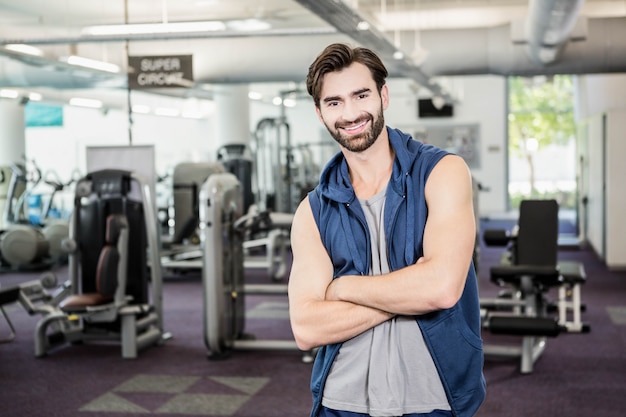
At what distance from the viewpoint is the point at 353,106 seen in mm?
1558

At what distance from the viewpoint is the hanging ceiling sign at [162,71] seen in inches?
308

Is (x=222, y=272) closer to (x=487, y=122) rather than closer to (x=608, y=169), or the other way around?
(x=608, y=169)

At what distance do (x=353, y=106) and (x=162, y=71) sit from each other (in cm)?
657

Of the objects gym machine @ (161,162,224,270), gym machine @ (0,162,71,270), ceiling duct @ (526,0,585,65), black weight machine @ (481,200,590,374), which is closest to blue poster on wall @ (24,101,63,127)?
gym machine @ (0,162,71,270)

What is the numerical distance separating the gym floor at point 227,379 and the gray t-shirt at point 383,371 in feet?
9.93

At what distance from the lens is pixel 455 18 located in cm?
1348

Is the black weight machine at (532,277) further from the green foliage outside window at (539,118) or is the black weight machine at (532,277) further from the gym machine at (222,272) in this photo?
the green foliage outside window at (539,118)

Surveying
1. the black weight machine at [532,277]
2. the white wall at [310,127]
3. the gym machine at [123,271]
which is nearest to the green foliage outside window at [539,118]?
the white wall at [310,127]

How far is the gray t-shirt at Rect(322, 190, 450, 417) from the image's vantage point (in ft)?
5.03

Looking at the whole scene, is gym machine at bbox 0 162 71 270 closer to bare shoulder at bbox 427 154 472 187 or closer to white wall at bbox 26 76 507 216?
white wall at bbox 26 76 507 216

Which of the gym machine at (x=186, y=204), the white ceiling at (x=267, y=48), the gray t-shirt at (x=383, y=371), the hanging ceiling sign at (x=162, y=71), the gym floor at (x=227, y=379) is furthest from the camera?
the gym machine at (x=186, y=204)

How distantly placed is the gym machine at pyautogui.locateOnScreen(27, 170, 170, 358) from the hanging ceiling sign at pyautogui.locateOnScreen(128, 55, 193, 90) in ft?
5.57

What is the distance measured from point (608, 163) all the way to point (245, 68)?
4.62m

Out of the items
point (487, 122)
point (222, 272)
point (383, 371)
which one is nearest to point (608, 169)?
point (222, 272)
